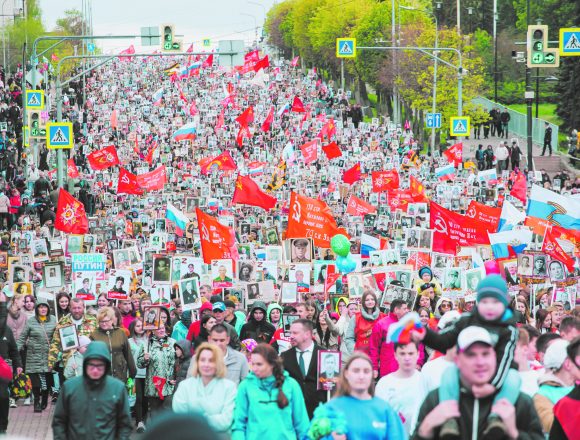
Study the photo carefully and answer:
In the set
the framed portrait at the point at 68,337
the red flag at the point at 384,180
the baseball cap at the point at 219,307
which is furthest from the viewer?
the red flag at the point at 384,180

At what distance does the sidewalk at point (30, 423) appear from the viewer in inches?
581

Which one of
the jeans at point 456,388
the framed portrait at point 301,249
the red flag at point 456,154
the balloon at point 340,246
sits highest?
the jeans at point 456,388

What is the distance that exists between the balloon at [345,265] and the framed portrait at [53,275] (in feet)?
12.7

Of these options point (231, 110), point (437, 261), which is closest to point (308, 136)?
point (231, 110)

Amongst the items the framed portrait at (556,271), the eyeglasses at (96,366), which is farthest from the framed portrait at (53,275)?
the eyeglasses at (96,366)

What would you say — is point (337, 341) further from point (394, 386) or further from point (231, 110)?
point (231, 110)

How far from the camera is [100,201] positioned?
44812 mm

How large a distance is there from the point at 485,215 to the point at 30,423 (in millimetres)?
10170

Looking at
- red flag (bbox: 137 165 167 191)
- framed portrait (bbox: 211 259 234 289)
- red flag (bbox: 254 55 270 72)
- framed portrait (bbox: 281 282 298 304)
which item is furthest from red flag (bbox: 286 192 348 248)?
red flag (bbox: 254 55 270 72)

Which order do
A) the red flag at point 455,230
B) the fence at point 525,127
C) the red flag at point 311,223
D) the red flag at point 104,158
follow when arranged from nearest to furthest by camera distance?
the red flag at point 455,230 → the red flag at point 311,223 → the red flag at point 104,158 → the fence at point 525,127

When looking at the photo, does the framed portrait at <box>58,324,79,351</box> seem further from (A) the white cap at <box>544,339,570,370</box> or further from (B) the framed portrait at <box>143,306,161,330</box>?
(A) the white cap at <box>544,339,570,370</box>

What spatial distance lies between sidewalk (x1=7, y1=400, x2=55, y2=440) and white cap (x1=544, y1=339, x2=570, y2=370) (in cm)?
A: 652

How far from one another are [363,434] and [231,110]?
83579 mm

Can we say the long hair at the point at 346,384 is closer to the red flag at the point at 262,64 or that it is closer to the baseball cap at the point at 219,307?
the baseball cap at the point at 219,307
